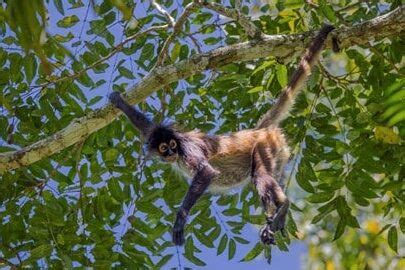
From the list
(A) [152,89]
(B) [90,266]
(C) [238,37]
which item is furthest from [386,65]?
(B) [90,266]

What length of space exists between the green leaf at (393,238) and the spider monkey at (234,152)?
0.73m

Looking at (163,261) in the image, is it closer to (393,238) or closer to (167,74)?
(167,74)

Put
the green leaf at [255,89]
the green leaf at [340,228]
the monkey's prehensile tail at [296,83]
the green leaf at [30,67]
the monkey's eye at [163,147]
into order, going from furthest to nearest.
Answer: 1. the monkey's eye at [163,147]
2. the green leaf at [30,67]
3. the green leaf at [255,89]
4. the green leaf at [340,228]
5. the monkey's prehensile tail at [296,83]

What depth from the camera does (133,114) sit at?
5199mm

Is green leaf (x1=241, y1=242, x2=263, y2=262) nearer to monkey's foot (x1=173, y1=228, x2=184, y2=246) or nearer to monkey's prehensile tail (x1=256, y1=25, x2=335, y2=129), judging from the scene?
monkey's foot (x1=173, y1=228, x2=184, y2=246)

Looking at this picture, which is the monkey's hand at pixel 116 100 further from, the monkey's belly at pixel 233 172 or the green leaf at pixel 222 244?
the green leaf at pixel 222 244

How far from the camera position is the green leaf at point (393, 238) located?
4605 millimetres

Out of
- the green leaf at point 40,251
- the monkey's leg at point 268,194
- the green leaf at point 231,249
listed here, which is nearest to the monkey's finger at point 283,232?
the monkey's leg at point 268,194

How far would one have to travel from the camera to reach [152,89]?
477cm

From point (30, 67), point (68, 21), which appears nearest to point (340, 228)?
point (30, 67)

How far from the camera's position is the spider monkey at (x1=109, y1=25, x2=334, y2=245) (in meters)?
4.87

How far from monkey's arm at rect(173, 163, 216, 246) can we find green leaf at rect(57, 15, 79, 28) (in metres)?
1.62

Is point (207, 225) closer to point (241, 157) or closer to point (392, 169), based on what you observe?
point (241, 157)

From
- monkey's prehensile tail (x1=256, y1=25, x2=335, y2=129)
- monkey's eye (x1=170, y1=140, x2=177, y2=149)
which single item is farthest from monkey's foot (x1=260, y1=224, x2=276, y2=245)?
monkey's eye (x1=170, y1=140, x2=177, y2=149)
